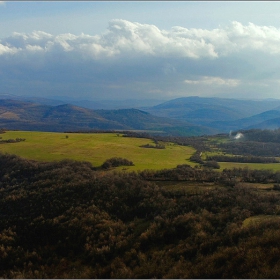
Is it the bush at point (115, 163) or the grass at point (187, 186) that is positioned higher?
the bush at point (115, 163)

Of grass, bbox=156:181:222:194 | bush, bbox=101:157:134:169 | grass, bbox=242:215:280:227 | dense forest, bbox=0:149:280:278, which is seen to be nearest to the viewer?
dense forest, bbox=0:149:280:278

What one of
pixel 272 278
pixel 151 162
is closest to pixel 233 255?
pixel 272 278

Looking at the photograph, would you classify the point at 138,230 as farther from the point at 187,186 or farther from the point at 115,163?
the point at 115,163

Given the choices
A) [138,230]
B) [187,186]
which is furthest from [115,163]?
[138,230]

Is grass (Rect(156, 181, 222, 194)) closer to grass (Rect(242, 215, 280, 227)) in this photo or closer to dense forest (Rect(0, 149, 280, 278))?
dense forest (Rect(0, 149, 280, 278))

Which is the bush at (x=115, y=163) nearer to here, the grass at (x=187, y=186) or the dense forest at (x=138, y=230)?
the dense forest at (x=138, y=230)

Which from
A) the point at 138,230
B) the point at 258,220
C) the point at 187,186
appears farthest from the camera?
the point at 187,186

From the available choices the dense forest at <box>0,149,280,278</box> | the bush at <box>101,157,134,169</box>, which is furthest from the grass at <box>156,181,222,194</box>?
the bush at <box>101,157,134,169</box>

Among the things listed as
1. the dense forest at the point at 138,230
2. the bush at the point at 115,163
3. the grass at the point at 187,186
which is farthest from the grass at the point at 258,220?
the bush at the point at 115,163

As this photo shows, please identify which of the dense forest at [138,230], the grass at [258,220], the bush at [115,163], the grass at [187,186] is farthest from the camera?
the bush at [115,163]
